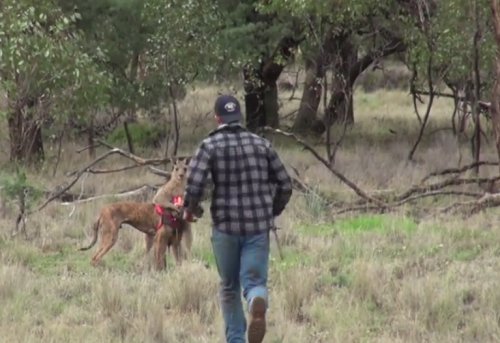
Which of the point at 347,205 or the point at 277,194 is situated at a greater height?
the point at 277,194

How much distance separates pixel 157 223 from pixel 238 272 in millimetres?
3569

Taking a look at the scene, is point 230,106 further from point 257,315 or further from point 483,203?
point 483,203

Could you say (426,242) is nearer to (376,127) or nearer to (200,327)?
(200,327)

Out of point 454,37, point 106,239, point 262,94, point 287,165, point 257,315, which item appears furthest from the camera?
point 262,94

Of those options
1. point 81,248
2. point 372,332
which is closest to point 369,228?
point 81,248

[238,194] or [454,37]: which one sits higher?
[454,37]

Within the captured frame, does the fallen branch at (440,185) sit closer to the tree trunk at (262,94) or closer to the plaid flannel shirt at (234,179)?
the plaid flannel shirt at (234,179)

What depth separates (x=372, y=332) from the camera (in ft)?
24.8

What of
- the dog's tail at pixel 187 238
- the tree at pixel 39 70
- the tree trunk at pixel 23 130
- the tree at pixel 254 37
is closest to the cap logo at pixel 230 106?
the dog's tail at pixel 187 238

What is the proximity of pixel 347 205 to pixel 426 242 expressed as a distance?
115 inches

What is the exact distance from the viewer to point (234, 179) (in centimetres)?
658

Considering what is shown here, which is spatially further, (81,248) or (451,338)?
(81,248)

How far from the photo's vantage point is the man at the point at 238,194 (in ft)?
21.5

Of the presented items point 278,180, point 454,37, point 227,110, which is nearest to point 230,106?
point 227,110
